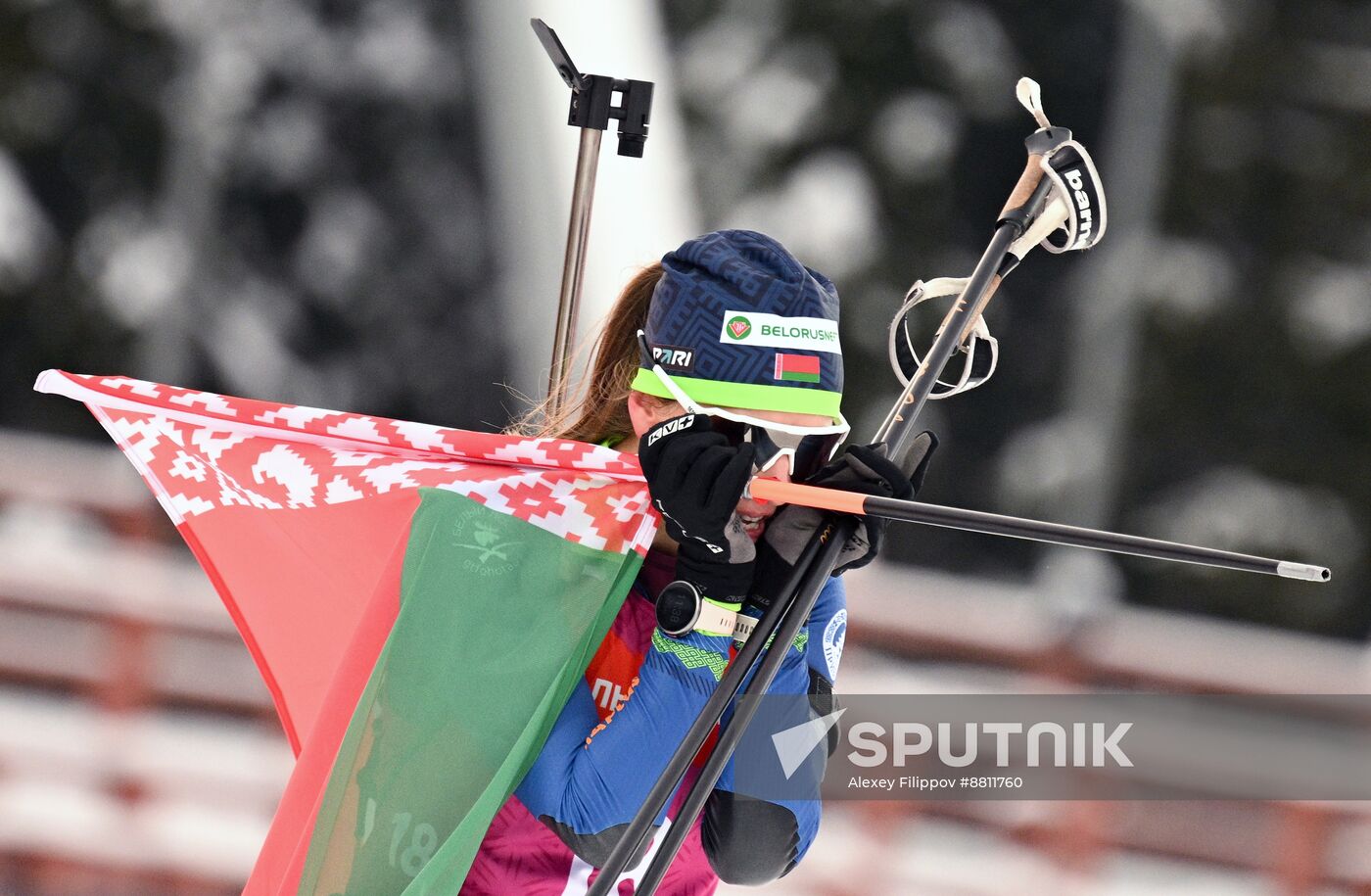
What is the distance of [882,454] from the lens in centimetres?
97

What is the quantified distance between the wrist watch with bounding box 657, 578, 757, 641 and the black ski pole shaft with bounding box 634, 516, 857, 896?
32 mm

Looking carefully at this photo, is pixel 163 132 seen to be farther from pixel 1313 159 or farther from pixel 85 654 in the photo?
pixel 1313 159

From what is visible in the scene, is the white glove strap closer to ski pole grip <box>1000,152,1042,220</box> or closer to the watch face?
the watch face

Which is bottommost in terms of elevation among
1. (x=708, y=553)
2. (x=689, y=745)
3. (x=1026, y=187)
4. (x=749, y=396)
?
(x=689, y=745)

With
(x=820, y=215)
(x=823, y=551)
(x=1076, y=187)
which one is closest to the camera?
(x=823, y=551)

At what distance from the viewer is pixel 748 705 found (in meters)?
0.91

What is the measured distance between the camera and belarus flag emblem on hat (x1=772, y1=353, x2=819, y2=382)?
975 millimetres

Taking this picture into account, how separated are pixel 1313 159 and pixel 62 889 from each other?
3.76 meters

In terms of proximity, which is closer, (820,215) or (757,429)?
(757,429)

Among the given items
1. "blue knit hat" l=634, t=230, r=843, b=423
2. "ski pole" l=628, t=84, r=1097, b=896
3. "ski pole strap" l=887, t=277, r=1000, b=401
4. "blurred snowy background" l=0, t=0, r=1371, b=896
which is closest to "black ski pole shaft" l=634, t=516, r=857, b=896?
"ski pole" l=628, t=84, r=1097, b=896

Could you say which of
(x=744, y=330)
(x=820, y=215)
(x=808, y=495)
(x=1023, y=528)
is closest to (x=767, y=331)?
(x=744, y=330)


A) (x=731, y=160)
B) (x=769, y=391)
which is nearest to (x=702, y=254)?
(x=769, y=391)

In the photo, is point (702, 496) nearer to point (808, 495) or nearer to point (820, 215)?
point (808, 495)

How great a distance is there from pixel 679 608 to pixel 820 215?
10.0ft
